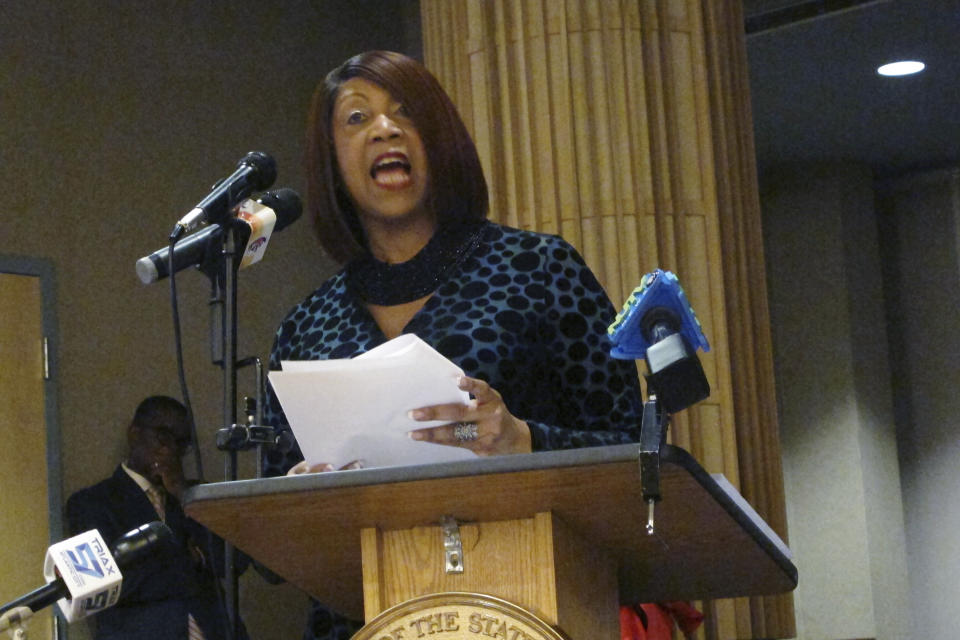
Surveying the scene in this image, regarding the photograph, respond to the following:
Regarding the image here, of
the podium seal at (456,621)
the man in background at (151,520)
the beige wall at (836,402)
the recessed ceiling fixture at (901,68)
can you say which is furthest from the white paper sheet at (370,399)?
the beige wall at (836,402)

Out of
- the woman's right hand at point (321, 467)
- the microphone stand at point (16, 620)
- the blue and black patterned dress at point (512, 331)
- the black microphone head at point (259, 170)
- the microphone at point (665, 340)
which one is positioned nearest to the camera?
the microphone at point (665, 340)

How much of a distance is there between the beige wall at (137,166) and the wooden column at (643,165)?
7.40 feet

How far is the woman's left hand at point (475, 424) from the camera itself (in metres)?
1.46

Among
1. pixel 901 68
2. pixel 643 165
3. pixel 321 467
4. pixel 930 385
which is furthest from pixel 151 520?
pixel 930 385

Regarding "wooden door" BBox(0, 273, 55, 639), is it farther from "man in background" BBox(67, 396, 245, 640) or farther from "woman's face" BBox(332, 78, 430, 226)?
"woman's face" BBox(332, 78, 430, 226)

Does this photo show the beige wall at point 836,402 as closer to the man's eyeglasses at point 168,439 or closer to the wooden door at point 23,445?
the man's eyeglasses at point 168,439

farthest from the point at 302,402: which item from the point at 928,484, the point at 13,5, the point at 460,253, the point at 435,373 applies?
the point at 928,484

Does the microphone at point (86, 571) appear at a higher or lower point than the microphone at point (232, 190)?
lower

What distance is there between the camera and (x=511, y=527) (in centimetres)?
144

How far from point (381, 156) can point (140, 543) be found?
0.63 m

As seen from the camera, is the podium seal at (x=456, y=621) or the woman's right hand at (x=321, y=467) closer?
the podium seal at (x=456, y=621)

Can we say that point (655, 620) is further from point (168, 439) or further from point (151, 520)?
point (168, 439)

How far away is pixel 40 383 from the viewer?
550cm

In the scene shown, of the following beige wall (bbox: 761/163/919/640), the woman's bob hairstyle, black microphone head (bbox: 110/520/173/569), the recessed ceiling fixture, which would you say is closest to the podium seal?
black microphone head (bbox: 110/520/173/569)
